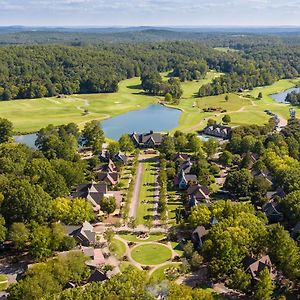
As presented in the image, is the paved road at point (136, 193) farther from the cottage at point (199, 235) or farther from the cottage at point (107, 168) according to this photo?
the cottage at point (199, 235)

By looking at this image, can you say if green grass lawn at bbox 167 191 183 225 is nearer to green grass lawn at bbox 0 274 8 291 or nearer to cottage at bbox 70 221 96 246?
cottage at bbox 70 221 96 246

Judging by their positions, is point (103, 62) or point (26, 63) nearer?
point (26, 63)

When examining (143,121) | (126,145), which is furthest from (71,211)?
(143,121)

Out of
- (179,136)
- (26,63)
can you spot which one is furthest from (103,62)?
(179,136)

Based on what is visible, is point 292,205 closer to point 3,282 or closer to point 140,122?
point 3,282

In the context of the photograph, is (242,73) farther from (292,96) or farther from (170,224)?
(170,224)

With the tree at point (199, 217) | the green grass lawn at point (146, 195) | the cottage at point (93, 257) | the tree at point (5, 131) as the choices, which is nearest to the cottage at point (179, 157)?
the green grass lawn at point (146, 195)
